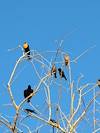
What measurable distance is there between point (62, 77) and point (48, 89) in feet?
0.87

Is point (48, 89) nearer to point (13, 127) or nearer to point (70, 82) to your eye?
point (70, 82)

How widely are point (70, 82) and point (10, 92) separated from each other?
594 millimetres

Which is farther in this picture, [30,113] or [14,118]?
[30,113]

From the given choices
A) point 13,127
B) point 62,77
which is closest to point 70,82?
point 62,77

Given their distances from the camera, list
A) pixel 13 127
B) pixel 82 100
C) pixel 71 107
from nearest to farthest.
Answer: pixel 13 127 < pixel 71 107 < pixel 82 100

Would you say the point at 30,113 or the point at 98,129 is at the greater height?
the point at 30,113

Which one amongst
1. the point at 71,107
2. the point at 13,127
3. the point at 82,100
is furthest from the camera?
the point at 82,100

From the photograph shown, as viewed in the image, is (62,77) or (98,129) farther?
(62,77)

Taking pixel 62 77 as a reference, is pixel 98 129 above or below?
below

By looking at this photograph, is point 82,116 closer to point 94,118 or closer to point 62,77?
point 94,118

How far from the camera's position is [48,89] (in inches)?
158

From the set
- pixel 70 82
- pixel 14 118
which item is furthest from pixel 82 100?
pixel 14 118

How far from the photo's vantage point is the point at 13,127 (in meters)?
3.61

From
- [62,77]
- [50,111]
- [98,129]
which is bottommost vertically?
[98,129]
